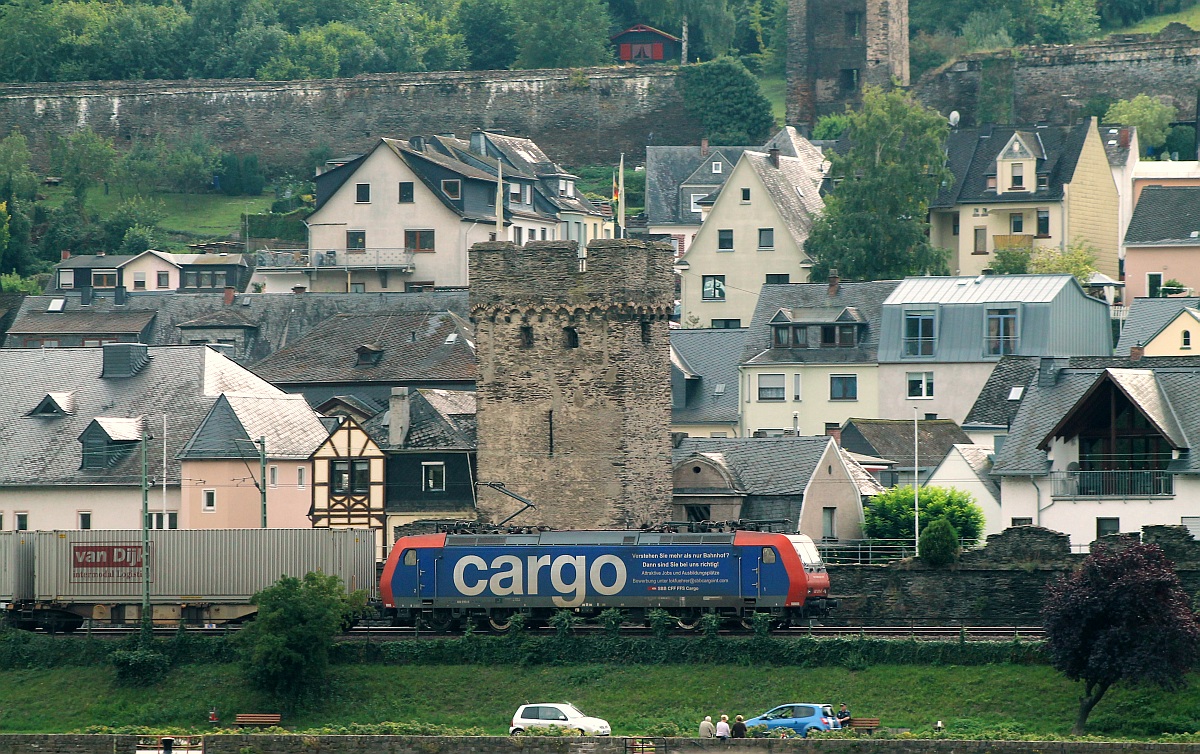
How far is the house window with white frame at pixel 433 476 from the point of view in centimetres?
7006

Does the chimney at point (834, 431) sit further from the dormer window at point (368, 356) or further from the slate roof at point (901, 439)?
the dormer window at point (368, 356)

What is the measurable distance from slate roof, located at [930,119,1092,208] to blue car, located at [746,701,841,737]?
164ft

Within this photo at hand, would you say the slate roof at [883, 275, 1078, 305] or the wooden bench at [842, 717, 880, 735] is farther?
the slate roof at [883, 275, 1078, 305]

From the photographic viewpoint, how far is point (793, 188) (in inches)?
3989

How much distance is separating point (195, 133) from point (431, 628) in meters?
80.5

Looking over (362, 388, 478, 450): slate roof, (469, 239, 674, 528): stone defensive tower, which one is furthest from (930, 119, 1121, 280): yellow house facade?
(469, 239, 674, 528): stone defensive tower

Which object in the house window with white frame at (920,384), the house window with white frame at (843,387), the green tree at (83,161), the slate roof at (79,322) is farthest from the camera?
the green tree at (83,161)

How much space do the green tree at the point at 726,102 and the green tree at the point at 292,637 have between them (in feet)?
231

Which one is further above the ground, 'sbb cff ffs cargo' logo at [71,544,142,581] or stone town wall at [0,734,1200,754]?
'sbb cff ffs cargo' logo at [71,544,142,581]

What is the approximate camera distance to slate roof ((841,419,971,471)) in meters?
74.2

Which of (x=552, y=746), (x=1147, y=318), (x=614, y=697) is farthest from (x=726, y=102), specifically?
(x=552, y=746)

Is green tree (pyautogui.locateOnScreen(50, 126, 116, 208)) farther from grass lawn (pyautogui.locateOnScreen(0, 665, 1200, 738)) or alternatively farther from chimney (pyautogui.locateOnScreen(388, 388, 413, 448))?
grass lawn (pyautogui.locateOnScreen(0, 665, 1200, 738))

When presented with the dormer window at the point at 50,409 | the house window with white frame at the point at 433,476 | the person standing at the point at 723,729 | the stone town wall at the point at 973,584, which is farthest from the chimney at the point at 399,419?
the person standing at the point at 723,729

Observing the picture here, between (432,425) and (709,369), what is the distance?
1561 centimetres
